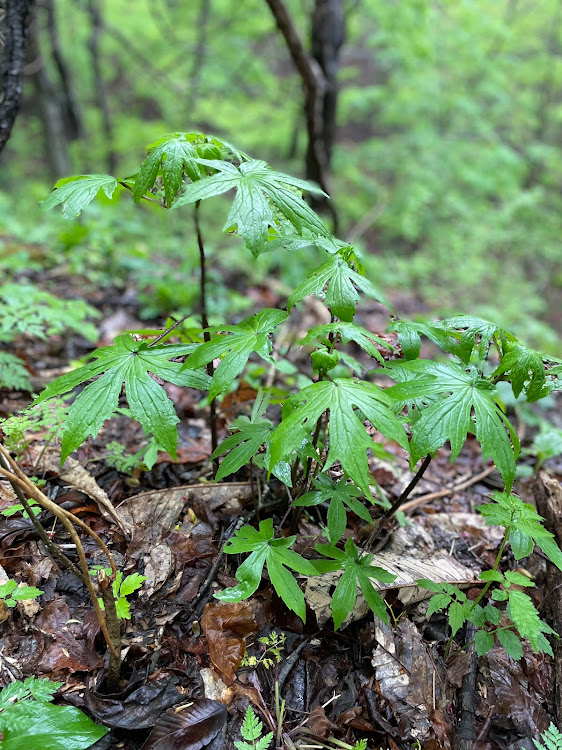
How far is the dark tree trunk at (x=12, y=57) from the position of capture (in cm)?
246

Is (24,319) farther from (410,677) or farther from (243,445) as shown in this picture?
(410,677)

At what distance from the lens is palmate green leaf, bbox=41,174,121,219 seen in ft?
5.32

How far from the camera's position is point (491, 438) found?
1.44 m

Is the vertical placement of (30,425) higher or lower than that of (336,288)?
lower

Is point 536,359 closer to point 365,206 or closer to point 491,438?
point 491,438

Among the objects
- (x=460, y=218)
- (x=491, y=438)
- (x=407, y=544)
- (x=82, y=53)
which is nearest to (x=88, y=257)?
(x=407, y=544)

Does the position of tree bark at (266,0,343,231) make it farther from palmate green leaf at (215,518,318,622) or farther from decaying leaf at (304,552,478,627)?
palmate green leaf at (215,518,318,622)

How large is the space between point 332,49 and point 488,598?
5.41m

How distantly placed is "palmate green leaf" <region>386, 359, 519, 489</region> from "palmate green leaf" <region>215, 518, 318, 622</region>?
21.6 inches

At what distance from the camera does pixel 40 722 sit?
142cm

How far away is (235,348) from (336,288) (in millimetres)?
400

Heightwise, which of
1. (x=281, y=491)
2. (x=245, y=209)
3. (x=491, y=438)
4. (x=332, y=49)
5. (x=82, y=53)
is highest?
(x=82, y=53)

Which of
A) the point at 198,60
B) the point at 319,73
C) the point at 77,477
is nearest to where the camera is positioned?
the point at 77,477

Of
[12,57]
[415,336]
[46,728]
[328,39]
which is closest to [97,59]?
[328,39]
